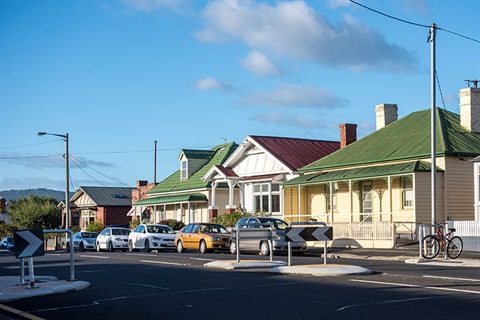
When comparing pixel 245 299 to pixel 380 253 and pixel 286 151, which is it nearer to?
pixel 380 253

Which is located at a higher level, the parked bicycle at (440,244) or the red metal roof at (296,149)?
the red metal roof at (296,149)

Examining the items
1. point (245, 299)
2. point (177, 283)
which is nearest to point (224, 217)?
point (177, 283)

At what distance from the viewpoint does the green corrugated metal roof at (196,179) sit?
181 ft

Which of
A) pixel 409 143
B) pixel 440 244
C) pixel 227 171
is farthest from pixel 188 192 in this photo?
pixel 440 244

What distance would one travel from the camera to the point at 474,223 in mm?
29844

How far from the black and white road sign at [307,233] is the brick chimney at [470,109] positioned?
20.7m

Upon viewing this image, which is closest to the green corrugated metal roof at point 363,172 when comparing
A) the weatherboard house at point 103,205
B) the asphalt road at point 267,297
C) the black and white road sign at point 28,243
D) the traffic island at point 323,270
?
the asphalt road at point 267,297

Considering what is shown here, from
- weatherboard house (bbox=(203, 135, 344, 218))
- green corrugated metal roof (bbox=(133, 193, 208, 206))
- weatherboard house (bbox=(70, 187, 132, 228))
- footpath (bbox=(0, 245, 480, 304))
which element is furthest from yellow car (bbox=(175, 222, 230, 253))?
weatherboard house (bbox=(70, 187, 132, 228))

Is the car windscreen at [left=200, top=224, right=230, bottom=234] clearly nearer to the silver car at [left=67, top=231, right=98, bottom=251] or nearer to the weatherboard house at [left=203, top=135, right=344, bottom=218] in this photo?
the weatherboard house at [left=203, top=135, right=344, bottom=218]

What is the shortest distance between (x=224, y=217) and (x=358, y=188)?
8.78 meters

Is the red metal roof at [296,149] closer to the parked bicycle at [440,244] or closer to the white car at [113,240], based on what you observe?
the white car at [113,240]

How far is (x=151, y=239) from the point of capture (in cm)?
3769

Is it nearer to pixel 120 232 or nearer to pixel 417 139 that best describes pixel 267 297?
pixel 417 139

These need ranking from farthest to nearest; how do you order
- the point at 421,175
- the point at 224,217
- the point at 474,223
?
the point at 224,217, the point at 421,175, the point at 474,223
